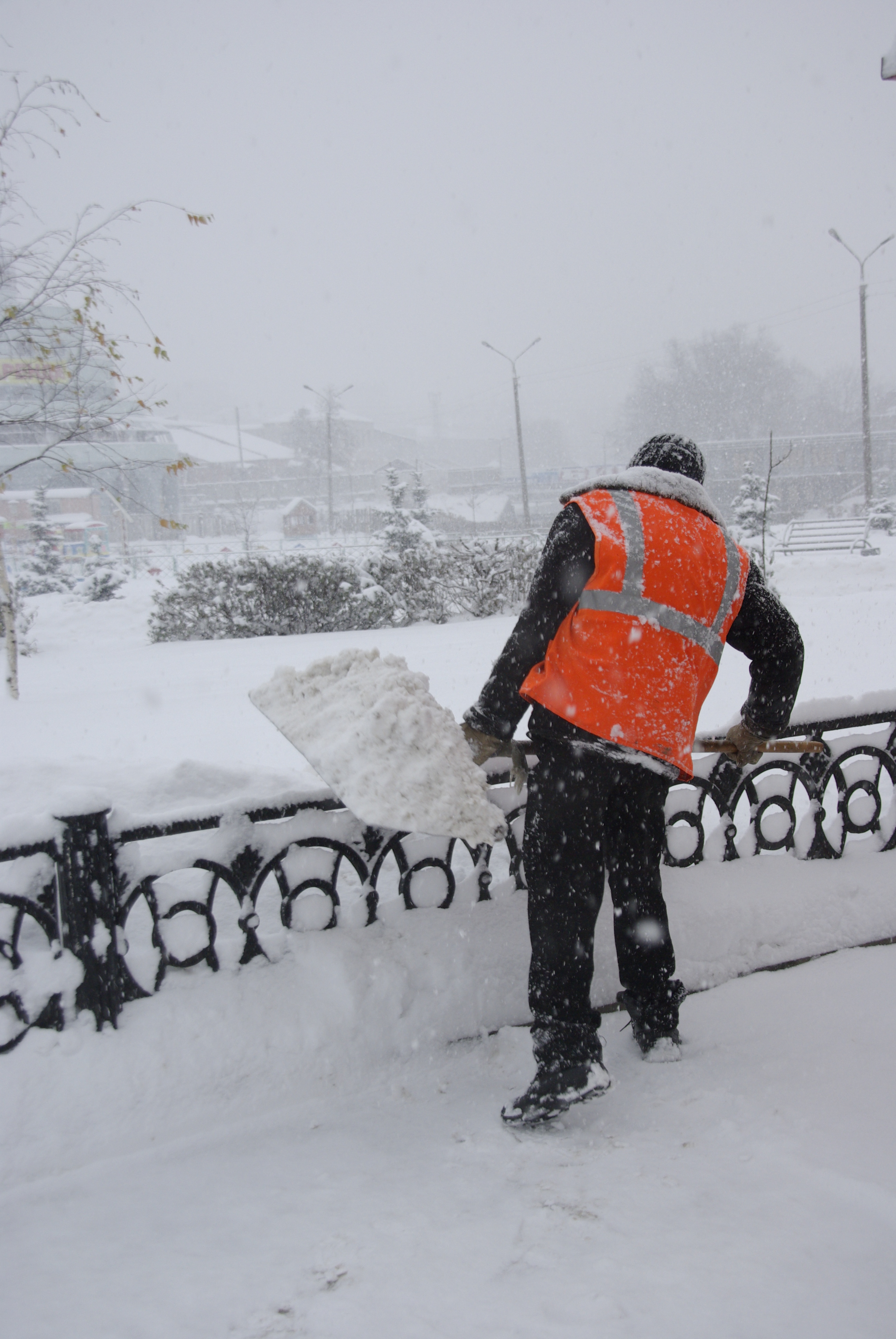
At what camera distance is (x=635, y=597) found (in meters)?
1.72

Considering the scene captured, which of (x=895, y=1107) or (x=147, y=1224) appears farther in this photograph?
(x=895, y=1107)

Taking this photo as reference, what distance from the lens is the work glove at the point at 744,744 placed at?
227 centimetres

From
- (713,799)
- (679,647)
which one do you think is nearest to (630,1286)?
(679,647)

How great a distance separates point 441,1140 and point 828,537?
79.5 ft

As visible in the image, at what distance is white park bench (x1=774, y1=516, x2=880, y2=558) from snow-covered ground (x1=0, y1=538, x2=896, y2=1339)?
19.7 m

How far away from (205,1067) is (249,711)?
14.6ft

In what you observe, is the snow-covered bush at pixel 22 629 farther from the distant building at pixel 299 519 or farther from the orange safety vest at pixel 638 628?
the distant building at pixel 299 519

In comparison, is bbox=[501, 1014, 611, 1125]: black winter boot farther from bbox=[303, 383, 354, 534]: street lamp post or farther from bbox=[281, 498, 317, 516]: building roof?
bbox=[281, 498, 317, 516]: building roof

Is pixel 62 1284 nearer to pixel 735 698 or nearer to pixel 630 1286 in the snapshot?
pixel 630 1286

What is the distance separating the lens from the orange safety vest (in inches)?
67.6

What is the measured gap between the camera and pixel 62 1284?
144cm

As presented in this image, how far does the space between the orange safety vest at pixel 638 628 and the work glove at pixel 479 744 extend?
185 mm

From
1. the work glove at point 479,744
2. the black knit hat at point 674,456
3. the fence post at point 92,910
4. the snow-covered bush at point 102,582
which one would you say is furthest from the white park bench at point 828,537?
the fence post at point 92,910

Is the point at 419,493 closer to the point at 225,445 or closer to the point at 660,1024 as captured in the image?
the point at 660,1024
